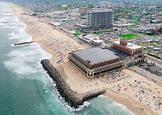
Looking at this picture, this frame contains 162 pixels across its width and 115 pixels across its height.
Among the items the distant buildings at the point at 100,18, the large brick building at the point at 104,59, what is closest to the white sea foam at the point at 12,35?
the distant buildings at the point at 100,18

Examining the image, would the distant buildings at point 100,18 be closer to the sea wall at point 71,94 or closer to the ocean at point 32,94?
the ocean at point 32,94

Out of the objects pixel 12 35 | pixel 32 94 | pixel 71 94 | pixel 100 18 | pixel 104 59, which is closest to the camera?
pixel 71 94

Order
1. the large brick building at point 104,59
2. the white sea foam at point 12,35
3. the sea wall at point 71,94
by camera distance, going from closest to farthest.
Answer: the sea wall at point 71,94, the large brick building at point 104,59, the white sea foam at point 12,35

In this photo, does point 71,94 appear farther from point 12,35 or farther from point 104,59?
point 12,35

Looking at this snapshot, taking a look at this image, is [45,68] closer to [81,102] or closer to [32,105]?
[32,105]

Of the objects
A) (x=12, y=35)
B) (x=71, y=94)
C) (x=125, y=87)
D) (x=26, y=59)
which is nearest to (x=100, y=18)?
(x=12, y=35)

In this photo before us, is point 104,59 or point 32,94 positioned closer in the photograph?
point 32,94
